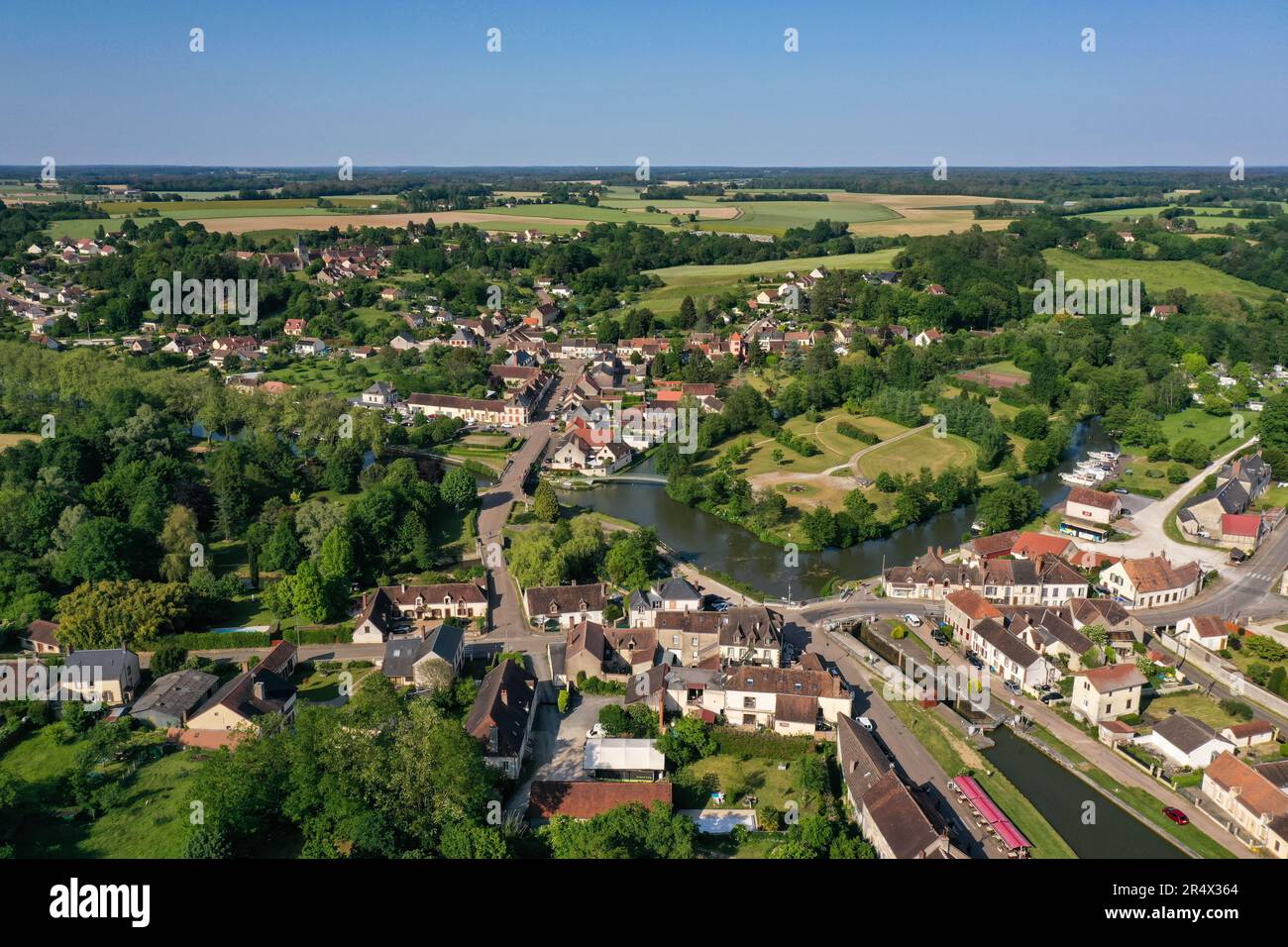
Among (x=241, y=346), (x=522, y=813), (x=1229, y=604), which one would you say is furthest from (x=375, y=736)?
(x=241, y=346)

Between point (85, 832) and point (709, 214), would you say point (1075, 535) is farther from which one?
point (709, 214)

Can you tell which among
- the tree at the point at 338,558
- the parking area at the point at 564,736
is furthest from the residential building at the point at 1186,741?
the tree at the point at 338,558

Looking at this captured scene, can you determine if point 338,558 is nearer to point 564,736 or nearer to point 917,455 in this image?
point 564,736

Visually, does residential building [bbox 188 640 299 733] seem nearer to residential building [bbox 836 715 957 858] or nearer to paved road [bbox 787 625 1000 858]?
residential building [bbox 836 715 957 858]

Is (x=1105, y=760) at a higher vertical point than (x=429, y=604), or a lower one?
lower

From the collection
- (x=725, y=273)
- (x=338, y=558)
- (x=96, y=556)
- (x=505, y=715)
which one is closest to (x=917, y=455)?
(x=338, y=558)

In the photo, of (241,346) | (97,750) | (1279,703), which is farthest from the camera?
(241,346)
